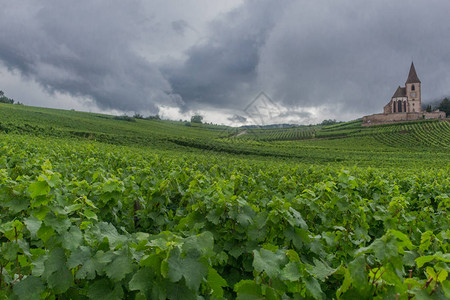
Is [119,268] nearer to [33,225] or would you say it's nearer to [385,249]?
[33,225]

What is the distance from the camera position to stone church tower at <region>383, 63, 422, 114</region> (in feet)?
432

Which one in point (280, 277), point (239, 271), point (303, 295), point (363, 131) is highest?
point (363, 131)

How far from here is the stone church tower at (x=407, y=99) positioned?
13175cm

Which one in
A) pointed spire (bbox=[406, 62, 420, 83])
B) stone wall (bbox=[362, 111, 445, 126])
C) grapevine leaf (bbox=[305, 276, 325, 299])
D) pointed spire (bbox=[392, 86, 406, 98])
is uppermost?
pointed spire (bbox=[406, 62, 420, 83])

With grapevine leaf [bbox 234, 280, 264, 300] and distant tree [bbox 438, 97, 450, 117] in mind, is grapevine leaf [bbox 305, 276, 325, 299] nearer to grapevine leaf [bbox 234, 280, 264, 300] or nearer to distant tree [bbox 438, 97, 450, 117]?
grapevine leaf [bbox 234, 280, 264, 300]

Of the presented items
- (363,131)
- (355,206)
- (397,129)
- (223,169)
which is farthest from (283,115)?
(355,206)

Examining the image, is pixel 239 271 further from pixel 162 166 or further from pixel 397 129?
pixel 397 129

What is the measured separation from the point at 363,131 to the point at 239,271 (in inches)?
4580

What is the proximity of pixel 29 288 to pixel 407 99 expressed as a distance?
6347 inches

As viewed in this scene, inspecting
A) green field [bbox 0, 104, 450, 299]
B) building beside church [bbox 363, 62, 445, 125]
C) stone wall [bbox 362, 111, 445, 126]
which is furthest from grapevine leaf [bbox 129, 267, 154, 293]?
building beside church [bbox 363, 62, 445, 125]

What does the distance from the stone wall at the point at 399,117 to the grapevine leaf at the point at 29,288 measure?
5244 inches

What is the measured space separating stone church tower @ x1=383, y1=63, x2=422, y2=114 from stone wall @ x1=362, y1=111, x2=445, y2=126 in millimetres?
12997

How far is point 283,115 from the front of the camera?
99.5m

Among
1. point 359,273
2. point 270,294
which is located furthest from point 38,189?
point 359,273
